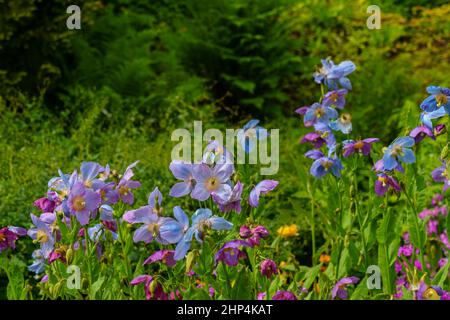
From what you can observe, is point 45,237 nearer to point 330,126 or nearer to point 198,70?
point 330,126

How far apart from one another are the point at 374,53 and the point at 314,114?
4.02 metres

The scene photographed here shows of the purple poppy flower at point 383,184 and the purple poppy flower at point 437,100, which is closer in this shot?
the purple poppy flower at point 437,100

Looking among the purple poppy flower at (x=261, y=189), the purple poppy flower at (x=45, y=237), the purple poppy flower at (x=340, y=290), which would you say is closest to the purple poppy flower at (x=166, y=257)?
the purple poppy flower at (x=261, y=189)

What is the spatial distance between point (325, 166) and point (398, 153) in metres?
0.28

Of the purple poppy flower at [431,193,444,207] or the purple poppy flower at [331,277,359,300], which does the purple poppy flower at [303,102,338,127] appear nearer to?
the purple poppy flower at [331,277,359,300]

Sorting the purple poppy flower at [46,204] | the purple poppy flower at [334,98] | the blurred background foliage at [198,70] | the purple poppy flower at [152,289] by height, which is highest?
the blurred background foliage at [198,70]

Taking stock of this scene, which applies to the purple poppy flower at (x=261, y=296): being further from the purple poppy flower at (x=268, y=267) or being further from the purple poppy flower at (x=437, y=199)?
the purple poppy flower at (x=437, y=199)

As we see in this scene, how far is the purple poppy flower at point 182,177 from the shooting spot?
187 centimetres

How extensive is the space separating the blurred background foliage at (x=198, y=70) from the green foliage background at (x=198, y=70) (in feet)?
0.04

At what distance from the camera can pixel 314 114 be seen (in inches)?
102

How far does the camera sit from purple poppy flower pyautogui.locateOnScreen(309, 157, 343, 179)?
2.36 m
